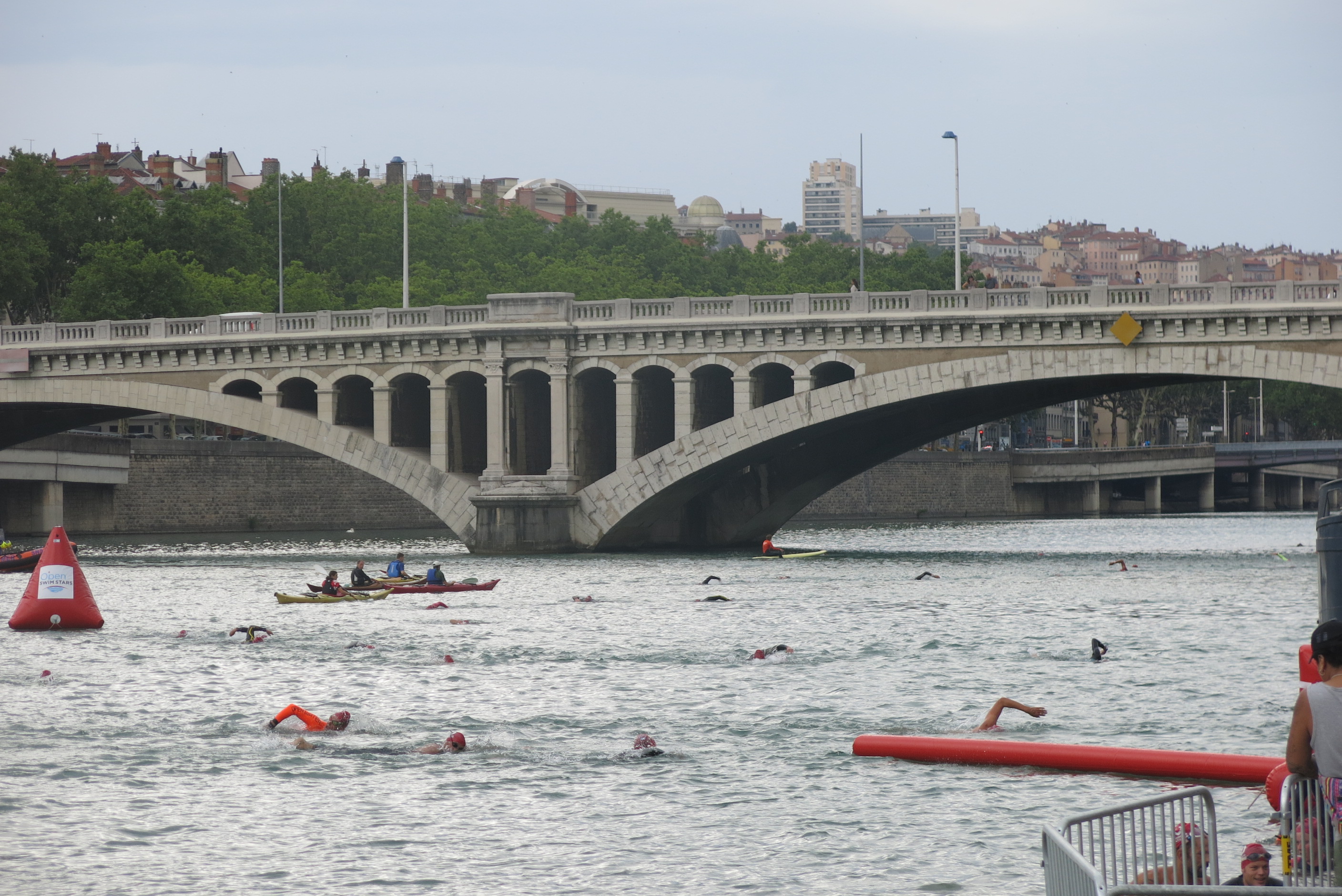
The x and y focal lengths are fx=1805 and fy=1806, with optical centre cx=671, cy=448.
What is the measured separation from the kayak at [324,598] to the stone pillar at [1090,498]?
261ft

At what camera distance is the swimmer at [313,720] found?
25.3 metres

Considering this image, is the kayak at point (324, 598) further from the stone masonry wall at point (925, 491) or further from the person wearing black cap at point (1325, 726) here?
the stone masonry wall at point (925, 491)

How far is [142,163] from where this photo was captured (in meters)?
172

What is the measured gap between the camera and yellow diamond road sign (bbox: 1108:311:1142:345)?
2068 inches

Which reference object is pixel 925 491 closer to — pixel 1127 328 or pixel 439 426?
pixel 439 426

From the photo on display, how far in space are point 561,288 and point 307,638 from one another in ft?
262

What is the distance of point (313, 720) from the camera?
83.2 feet

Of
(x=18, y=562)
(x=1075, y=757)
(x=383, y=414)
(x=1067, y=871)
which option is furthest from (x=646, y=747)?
→ (x=383, y=414)

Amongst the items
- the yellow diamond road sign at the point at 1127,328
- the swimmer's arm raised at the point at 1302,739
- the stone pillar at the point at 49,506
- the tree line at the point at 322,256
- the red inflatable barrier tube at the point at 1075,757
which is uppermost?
the tree line at the point at 322,256

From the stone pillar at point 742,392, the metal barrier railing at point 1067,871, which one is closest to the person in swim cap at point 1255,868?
the metal barrier railing at point 1067,871

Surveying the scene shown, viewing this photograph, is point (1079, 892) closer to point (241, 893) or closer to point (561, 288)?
point (241, 893)

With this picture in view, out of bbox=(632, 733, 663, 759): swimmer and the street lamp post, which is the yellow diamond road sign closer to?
the street lamp post

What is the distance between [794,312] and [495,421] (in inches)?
Result: 430

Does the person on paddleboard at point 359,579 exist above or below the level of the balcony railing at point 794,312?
below
